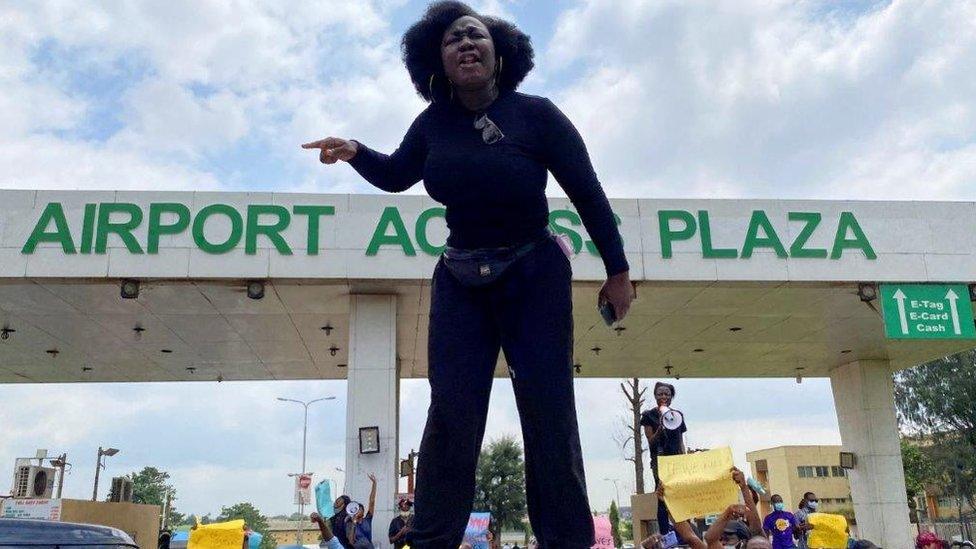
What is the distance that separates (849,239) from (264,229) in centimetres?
854

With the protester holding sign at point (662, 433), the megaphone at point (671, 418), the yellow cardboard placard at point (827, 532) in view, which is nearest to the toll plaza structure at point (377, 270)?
the protester holding sign at point (662, 433)

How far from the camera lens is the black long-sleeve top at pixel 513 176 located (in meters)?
2.30

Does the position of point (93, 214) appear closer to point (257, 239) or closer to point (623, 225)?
point (257, 239)

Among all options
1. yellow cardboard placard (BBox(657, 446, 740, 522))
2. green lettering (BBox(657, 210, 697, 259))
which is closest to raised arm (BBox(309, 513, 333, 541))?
yellow cardboard placard (BBox(657, 446, 740, 522))

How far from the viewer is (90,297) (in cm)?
1184

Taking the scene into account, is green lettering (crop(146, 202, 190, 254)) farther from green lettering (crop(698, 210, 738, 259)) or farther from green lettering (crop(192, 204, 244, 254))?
green lettering (crop(698, 210, 738, 259))

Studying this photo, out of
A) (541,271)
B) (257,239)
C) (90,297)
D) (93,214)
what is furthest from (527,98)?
(90,297)

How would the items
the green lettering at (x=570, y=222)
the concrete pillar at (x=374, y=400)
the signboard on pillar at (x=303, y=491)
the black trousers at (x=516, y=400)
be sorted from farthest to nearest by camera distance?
1. the signboard on pillar at (x=303, y=491)
2. the green lettering at (x=570, y=222)
3. the concrete pillar at (x=374, y=400)
4. the black trousers at (x=516, y=400)

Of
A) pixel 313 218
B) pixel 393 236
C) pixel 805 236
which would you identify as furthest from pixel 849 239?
pixel 313 218

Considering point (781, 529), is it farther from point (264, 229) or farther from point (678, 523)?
point (264, 229)

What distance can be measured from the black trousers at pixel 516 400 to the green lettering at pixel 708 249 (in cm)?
973

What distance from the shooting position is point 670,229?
11648mm

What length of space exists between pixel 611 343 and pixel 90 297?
9.34 metres

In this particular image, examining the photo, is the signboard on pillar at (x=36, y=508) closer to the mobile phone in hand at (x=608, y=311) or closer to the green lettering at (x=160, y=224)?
the green lettering at (x=160, y=224)
